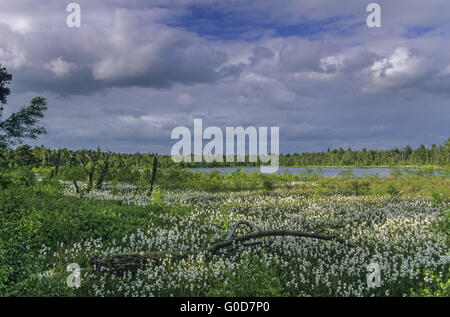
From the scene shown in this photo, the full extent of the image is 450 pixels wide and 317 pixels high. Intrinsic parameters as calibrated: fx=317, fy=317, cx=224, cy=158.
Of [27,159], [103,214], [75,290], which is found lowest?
[75,290]

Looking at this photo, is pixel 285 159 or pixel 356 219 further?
pixel 285 159

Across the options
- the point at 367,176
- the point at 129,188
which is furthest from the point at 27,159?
→ the point at 367,176

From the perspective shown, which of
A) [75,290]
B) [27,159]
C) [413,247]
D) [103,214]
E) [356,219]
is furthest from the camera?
[27,159]

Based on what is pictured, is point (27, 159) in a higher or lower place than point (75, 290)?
higher

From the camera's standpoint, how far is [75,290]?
A: 640 cm

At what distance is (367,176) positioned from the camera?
132ft
